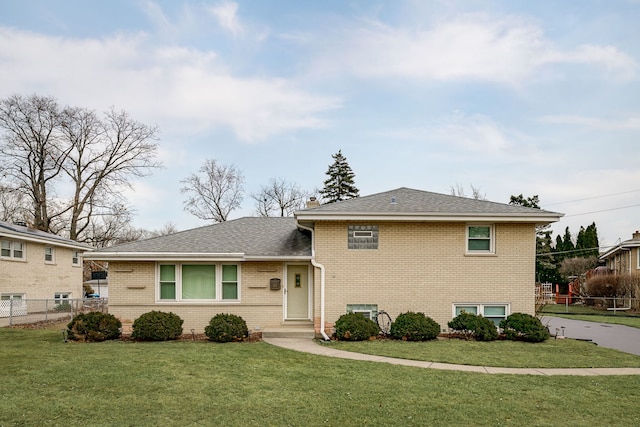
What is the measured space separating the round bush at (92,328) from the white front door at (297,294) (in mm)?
5445

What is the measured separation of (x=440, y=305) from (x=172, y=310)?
8696mm

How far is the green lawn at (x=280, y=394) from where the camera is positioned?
711 cm

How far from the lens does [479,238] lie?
16.1 meters

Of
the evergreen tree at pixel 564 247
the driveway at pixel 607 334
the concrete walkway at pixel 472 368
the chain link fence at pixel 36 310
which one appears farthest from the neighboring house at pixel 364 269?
the evergreen tree at pixel 564 247

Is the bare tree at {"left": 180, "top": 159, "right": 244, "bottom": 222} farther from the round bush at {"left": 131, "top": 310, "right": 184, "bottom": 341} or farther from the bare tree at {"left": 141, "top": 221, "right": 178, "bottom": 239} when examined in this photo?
the round bush at {"left": 131, "top": 310, "right": 184, "bottom": 341}

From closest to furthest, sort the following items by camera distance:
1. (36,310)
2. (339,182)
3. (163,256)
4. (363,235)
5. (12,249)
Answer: (163,256) < (363,235) < (12,249) < (36,310) < (339,182)

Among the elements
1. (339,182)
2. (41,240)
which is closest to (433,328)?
(41,240)

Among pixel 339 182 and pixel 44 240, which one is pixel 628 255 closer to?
pixel 339 182

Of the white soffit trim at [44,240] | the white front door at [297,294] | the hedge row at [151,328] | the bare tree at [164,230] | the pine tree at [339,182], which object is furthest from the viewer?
the bare tree at [164,230]

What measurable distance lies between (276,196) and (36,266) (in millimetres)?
30013

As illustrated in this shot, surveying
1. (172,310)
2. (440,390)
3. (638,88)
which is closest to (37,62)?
(172,310)

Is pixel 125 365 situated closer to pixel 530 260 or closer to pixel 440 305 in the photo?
pixel 440 305

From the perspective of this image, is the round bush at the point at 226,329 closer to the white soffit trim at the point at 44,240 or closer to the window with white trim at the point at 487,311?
the window with white trim at the point at 487,311

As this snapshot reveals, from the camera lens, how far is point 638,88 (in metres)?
18.2
